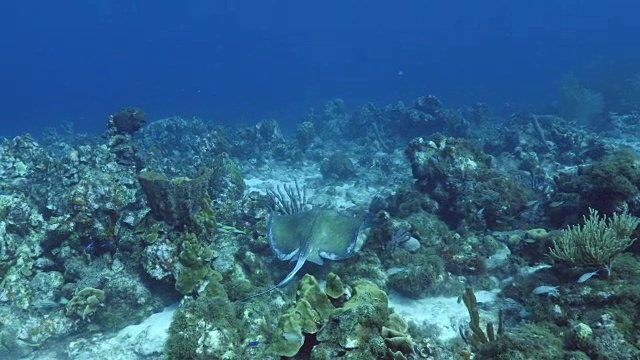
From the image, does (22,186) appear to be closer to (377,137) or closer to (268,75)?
(377,137)

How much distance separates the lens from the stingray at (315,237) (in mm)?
7007

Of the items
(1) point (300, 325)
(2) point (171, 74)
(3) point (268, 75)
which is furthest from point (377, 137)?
(2) point (171, 74)

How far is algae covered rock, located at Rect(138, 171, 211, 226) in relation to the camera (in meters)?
7.39

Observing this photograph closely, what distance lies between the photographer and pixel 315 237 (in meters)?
7.22

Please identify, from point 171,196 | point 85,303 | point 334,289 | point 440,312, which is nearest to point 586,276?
point 440,312

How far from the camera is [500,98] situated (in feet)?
130

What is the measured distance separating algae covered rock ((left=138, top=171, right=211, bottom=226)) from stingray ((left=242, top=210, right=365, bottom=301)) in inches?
66.8

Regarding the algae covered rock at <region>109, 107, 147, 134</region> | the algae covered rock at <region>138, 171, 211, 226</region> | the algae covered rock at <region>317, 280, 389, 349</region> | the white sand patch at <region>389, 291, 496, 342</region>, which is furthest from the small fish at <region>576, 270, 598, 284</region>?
the algae covered rock at <region>109, 107, 147, 134</region>

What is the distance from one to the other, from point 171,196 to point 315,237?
2.96 metres

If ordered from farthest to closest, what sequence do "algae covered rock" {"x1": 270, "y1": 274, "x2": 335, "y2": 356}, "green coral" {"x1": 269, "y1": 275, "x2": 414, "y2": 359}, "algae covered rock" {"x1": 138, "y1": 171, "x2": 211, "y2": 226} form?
"algae covered rock" {"x1": 138, "y1": 171, "x2": 211, "y2": 226} < "algae covered rock" {"x1": 270, "y1": 274, "x2": 335, "y2": 356} < "green coral" {"x1": 269, "y1": 275, "x2": 414, "y2": 359}

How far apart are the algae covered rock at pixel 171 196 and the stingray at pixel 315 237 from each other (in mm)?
1696

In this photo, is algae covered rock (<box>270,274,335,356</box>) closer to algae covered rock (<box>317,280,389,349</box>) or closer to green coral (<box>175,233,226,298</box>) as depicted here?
algae covered rock (<box>317,280,389,349</box>)

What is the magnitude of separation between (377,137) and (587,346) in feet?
56.0

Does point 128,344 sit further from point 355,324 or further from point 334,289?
point 355,324
